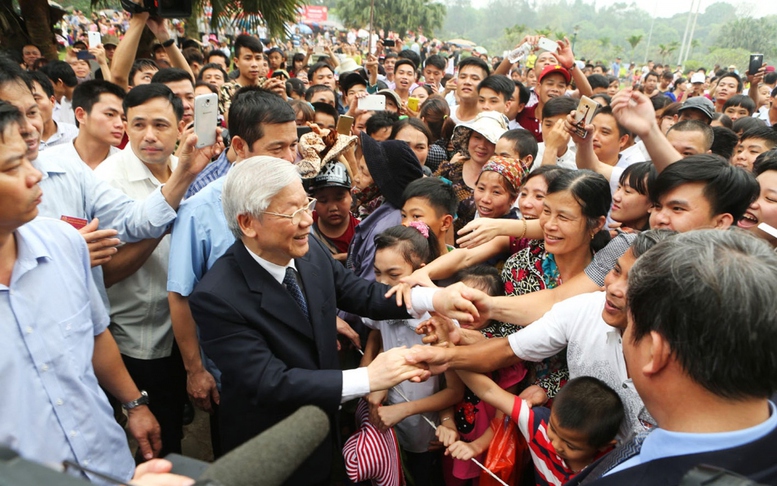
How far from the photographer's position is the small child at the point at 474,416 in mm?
2297

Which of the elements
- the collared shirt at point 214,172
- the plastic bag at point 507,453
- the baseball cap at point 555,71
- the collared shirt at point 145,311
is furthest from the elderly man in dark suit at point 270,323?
the baseball cap at point 555,71

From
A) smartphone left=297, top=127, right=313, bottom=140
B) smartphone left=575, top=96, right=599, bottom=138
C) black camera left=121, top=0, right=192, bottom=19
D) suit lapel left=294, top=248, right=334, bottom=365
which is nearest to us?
suit lapel left=294, top=248, right=334, bottom=365

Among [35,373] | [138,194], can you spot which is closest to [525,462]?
[35,373]

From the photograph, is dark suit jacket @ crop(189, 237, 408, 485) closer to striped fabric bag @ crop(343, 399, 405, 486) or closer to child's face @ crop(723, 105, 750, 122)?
striped fabric bag @ crop(343, 399, 405, 486)

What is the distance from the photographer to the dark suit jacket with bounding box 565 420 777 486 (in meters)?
0.99

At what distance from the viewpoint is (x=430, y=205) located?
300cm

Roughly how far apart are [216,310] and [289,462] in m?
A: 1.33

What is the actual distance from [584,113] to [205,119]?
237cm

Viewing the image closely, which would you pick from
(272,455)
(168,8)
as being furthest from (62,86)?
(272,455)

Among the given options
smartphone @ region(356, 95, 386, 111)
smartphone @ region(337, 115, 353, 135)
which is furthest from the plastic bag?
smartphone @ region(356, 95, 386, 111)

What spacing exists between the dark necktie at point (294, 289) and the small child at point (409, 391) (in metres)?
0.60

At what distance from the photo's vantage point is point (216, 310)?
185cm

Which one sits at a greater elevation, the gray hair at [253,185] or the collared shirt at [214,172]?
the gray hair at [253,185]

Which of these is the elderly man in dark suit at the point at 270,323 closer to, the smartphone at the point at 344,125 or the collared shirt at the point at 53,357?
the collared shirt at the point at 53,357
